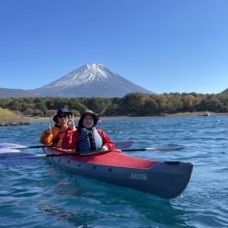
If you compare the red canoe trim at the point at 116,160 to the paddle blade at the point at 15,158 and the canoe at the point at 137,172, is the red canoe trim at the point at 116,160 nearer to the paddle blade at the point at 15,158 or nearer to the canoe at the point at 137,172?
the canoe at the point at 137,172

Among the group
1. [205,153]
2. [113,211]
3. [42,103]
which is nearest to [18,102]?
[42,103]

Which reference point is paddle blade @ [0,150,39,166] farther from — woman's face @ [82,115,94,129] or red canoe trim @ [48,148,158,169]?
woman's face @ [82,115,94,129]

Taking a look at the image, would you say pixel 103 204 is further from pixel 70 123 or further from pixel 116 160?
pixel 70 123

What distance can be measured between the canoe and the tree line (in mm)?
78942

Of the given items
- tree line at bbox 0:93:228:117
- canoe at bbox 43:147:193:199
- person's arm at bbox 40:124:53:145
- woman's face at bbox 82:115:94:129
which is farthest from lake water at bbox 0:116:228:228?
tree line at bbox 0:93:228:117

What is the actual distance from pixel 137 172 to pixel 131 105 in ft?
297

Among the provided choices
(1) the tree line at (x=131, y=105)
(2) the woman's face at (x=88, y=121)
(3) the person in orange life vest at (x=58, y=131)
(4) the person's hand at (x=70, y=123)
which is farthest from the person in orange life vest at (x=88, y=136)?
(1) the tree line at (x=131, y=105)

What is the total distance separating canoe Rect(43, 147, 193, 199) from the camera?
6.70 metres

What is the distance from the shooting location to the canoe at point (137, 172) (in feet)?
22.0

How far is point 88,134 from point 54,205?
8.74 ft

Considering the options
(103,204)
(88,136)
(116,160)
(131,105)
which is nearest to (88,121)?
(88,136)

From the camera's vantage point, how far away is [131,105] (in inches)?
3851

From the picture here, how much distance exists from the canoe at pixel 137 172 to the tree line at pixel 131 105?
78942 mm

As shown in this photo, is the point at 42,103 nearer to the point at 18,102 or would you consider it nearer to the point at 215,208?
the point at 18,102
